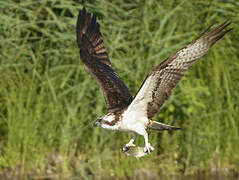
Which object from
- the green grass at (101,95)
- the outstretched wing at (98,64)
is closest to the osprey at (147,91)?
the outstretched wing at (98,64)

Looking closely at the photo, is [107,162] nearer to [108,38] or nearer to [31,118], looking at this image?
[31,118]

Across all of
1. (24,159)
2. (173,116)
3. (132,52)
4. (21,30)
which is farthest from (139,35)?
(24,159)

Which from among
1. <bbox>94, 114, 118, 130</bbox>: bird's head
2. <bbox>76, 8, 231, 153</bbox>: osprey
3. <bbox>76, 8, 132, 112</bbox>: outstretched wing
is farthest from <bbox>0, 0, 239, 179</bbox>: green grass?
<bbox>94, 114, 118, 130</bbox>: bird's head

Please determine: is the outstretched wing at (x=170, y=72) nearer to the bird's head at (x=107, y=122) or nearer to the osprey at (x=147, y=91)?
the osprey at (x=147, y=91)

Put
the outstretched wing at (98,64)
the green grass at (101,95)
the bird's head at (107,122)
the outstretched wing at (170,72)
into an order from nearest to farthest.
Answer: the outstretched wing at (170,72), the bird's head at (107,122), the outstretched wing at (98,64), the green grass at (101,95)

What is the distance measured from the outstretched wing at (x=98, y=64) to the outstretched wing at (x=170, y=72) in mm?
420

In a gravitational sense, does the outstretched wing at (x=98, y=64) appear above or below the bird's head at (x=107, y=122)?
above

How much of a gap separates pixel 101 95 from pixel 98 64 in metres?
1.07

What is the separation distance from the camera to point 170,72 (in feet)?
17.4

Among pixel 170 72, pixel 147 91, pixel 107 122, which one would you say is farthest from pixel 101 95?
pixel 170 72

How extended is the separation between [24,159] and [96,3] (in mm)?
2207

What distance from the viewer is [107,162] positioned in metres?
7.27

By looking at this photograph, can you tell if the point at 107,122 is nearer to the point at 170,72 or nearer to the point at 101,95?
the point at 170,72

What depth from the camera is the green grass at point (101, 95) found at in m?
7.35
